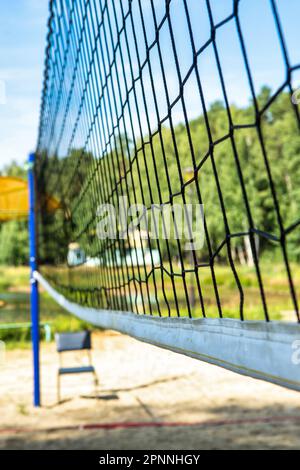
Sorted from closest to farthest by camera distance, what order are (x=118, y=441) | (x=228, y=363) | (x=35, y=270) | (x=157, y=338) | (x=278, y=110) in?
1. (x=228, y=363)
2. (x=157, y=338)
3. (x=118, y=441)
4. (x=35, y=270)
5. (x=278, y=110)

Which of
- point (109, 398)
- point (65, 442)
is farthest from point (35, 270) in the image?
→ point (65, 442)

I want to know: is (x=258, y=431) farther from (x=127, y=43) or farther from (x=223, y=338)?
(x=223, y=338)

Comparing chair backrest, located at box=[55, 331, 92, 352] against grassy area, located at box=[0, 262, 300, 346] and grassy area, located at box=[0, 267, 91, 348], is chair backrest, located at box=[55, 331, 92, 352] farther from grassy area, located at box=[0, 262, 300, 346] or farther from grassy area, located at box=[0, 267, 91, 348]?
grassy area, located at box=[0, 267, 91, 348]

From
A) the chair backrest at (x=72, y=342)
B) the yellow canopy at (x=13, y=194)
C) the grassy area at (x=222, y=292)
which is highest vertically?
the yellow canopy at (x=13, y=194)

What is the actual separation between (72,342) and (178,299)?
37.1 ft

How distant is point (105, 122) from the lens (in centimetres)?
311

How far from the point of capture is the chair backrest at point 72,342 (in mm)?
7773

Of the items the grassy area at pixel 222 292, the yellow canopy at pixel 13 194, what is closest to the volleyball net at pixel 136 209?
the grassy area at pixel 222 292

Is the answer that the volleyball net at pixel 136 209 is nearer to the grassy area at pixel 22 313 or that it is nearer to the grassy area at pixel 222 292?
the grassy area at pixel 222 292

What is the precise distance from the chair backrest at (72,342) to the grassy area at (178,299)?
1355 millimetres

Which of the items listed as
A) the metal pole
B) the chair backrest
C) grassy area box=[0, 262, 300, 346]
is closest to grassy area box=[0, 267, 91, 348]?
grassy area box=[0, 262, 300, 346]

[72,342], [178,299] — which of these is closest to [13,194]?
[72,342]

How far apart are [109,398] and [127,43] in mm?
5429

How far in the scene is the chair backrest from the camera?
25.5 feet
